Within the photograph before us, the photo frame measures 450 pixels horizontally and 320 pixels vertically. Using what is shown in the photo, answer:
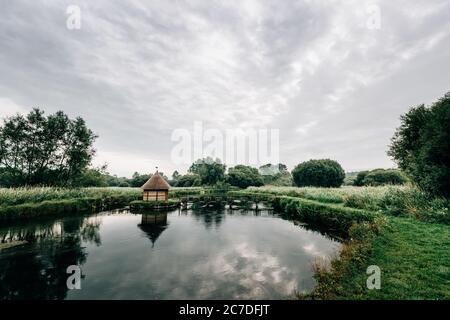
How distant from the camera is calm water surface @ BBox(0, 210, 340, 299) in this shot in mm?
7553

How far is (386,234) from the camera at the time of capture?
389 inches

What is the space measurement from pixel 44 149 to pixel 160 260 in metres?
32.2

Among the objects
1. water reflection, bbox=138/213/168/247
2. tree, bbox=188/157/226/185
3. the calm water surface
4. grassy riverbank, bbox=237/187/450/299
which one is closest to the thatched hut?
water reflection, bbox=138/213/168/247

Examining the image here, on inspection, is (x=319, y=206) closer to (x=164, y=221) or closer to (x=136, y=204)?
(x=164, y=221)

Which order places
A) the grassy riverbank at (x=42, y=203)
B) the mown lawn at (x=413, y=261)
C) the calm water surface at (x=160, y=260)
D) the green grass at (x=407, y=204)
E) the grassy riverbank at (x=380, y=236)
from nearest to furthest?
1. the mown lawn at (x=413, y=261)
2. the grassy riverbank at (x=380, y=236)
3. the calm water surface at (x=160, y=260)
4. the green grass at (x=407, y=204)
5. the grassy riverbank at (x=42, y=203)

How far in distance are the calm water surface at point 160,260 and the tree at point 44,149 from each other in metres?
19.1

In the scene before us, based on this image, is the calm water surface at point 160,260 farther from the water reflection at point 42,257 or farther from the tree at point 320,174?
the tree at point 320,174

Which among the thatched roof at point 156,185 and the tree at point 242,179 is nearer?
the thatched roof at point 156,185

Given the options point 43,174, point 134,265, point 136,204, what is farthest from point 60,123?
point 134,265

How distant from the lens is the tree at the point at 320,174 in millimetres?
56969

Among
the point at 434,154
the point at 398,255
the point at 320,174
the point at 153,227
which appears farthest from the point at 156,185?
the point at 320,174

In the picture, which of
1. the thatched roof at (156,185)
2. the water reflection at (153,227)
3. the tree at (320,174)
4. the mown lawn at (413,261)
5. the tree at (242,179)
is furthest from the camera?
the tree at (242,179)

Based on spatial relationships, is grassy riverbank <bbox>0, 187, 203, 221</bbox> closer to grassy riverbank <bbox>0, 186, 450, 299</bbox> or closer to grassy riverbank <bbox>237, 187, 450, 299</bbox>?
grassy riverbank <bbox>0, 186, 450, 299</bbox>

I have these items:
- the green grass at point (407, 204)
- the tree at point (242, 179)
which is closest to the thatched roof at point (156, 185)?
the green grass at point (407, 204)
